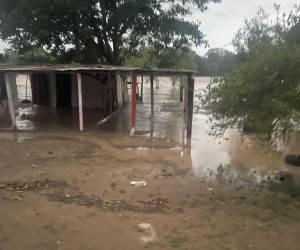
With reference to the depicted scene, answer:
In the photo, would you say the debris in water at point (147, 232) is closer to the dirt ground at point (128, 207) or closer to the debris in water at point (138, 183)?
the dirt ground at point (128, 207)

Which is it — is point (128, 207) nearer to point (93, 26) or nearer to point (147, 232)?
point (147, 232)

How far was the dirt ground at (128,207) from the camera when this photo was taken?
6.73 m

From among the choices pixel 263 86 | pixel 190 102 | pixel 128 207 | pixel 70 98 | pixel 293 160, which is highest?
pixel 263 86

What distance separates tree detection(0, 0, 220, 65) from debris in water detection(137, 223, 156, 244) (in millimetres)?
15275

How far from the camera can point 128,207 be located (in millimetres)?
8375

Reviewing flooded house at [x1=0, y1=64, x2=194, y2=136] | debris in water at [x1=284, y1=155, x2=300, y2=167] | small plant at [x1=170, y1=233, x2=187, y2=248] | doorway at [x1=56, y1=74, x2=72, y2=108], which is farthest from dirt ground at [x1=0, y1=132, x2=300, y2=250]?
doorway at [x1=56, y1=74, x2=72, y2=108]

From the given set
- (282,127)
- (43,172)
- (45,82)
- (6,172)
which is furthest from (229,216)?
(45,82)

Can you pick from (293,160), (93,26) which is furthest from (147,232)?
(93,26)

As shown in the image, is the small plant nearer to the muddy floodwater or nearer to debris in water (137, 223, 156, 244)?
the muddy floodwater

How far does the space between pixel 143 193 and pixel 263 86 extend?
134 inches

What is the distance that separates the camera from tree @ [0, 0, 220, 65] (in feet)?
70.2

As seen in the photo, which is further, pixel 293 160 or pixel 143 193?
pixel 293 160

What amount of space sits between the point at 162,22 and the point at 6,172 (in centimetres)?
1460

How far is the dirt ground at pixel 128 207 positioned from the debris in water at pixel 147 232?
16 mm
